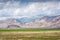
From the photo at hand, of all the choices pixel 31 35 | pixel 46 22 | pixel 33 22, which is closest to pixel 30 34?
pixel 31 35

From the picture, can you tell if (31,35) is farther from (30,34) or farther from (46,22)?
(46,22)

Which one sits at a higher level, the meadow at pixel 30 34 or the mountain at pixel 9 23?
the mountain at pixel 9 23

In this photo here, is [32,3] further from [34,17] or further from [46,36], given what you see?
[46,36]

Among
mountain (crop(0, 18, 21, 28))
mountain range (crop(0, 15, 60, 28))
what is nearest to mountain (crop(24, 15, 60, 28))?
mountain range (crop(0, 15, 60, 28))

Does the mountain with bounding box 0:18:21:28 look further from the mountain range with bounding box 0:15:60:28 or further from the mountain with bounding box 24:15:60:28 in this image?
the mountain with bounding box 24:15:60:28

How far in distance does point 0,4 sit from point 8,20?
0.24m

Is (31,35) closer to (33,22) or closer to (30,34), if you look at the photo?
(30,34)

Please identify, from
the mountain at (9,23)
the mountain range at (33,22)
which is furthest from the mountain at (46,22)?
the mountain at (9,23)

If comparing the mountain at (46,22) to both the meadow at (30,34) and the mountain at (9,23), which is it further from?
the mountain at (9,23)

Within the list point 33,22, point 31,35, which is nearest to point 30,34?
point 31,35

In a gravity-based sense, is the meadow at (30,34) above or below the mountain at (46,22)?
below

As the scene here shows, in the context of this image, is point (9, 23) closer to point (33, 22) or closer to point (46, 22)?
point (33, 22)

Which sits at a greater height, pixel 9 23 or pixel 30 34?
pixel 9 23

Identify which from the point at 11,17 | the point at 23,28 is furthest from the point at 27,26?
the point at 11,17
